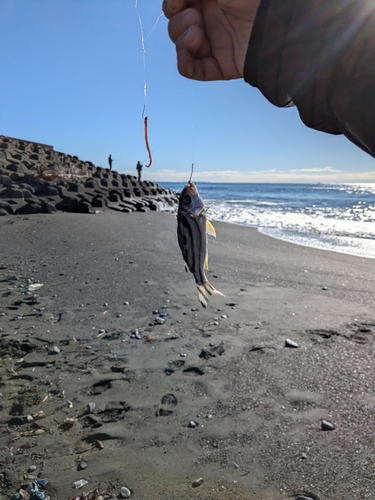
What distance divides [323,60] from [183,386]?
9.75 ft

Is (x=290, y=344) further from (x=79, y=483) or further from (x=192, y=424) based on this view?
(x=79, y=483)

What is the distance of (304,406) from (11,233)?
7958mm

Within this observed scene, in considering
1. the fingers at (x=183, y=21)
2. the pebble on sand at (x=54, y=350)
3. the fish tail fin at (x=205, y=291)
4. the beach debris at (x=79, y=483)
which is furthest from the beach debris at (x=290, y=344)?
the fingers at (x=183, y=21)

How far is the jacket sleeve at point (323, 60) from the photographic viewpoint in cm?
108

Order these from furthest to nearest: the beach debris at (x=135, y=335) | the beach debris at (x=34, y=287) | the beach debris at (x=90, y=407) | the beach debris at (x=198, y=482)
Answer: the beach debris at (x=34, y=287) < the beach debris at (x=135, y=335) < the beach debris at (x=90, y=407) < the beach debris at (x=198, y=482)

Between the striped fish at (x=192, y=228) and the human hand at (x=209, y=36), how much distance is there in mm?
643

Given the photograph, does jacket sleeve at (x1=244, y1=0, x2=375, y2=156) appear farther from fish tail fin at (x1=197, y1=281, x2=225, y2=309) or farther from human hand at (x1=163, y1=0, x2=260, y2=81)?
fish tail fin at (x1=197, y1=281, x2=225, y2=309)

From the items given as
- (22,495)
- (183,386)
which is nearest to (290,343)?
(183,386)

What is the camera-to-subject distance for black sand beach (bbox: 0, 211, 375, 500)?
8.64ft

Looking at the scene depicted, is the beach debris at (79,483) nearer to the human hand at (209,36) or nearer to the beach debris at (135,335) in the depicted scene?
the beach debris at (135,335)

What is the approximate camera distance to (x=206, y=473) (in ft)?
8.69

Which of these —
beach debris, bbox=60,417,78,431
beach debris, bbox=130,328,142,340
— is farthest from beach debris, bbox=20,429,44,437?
beach debris, bbox=130,328,142,340

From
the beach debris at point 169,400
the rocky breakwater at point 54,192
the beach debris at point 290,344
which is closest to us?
the beach debris at point 169,400

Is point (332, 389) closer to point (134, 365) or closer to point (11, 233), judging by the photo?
point (134, 365)
